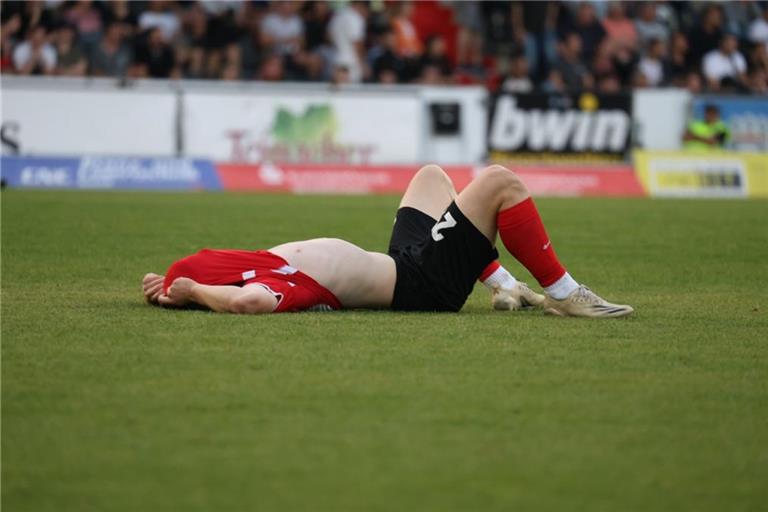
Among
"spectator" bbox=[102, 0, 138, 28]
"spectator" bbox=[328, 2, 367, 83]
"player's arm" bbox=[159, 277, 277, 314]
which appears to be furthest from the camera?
"spectator" bbox=[328, 2, 367, 83]

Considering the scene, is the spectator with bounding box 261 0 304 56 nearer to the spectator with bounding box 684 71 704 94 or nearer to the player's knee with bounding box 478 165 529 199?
the spectator with bounding box 684 71 704 94

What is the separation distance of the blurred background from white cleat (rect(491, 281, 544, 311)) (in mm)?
14653

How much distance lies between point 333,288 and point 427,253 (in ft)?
1.73

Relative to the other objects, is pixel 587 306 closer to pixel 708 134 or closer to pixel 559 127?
pixel 559 127

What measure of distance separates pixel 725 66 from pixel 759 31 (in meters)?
1.65

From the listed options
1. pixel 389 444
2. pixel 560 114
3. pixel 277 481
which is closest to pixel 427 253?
pixel 389 444

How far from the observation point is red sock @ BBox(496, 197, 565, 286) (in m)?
6.92

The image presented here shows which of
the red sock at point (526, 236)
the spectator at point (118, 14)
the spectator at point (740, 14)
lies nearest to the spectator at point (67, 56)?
the spectator at point (118, 14)

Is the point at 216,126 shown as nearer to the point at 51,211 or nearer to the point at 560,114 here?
the point at 560,114

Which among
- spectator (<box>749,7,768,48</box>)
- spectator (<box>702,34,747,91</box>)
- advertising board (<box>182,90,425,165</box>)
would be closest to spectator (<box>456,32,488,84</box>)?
advertising board (<box>182,90,425,165</box>)

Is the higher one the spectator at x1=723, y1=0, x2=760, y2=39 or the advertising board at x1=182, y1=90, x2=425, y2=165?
the spectator at x1=723, y1=0, x2=760, y2=39

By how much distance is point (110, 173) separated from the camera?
21.7 meters

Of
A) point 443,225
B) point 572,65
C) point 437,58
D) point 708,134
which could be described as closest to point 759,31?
point 708,134

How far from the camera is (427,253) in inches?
274
